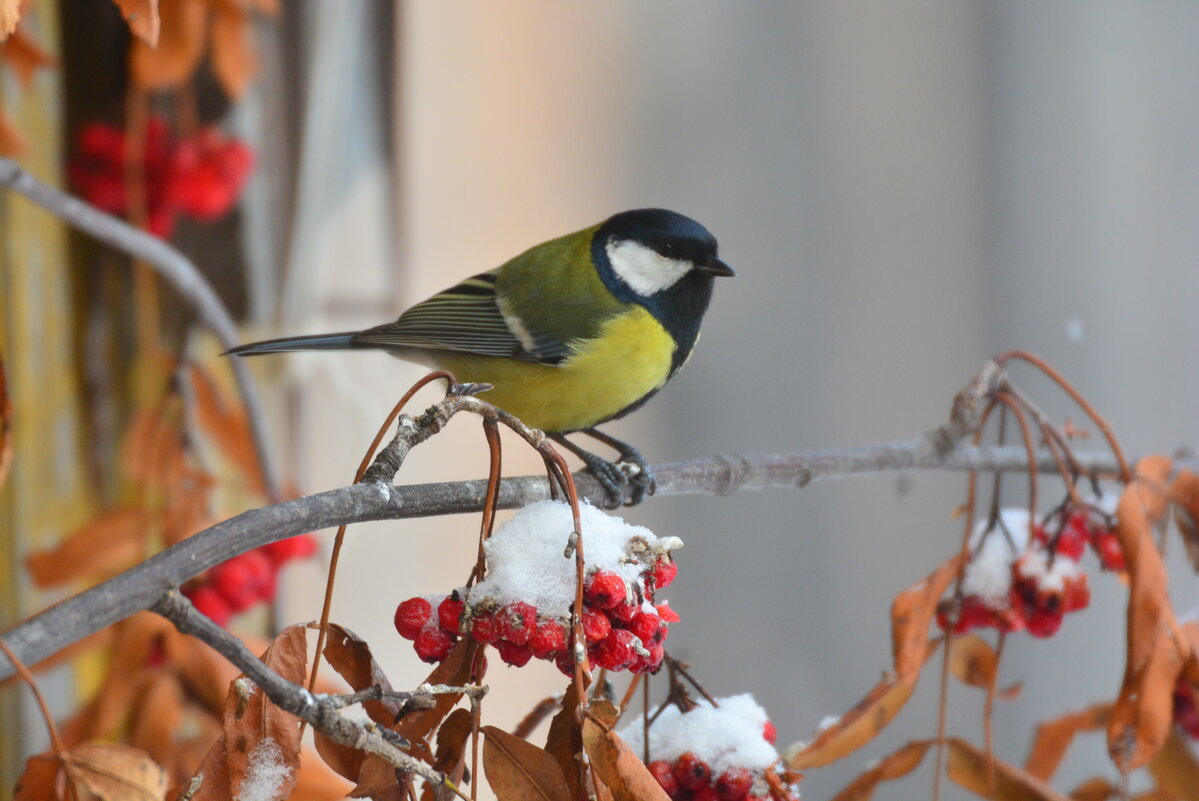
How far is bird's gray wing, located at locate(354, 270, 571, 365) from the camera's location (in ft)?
3.75

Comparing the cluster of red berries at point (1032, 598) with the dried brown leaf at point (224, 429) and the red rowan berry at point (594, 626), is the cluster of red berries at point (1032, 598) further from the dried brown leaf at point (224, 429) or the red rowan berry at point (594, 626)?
the dried brown leaf at point (224, 429)

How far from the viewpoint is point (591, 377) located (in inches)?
44.1

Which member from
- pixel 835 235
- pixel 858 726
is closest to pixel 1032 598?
pixel 858 726

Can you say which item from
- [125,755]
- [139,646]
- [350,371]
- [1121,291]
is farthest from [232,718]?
[1121,291]

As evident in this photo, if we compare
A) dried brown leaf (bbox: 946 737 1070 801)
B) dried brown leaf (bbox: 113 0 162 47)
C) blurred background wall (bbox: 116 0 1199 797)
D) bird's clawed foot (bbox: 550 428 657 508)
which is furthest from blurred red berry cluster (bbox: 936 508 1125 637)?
blurred background wall (bbox: 116 0 1199 797)

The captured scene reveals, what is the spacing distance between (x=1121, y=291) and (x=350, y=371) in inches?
51.4

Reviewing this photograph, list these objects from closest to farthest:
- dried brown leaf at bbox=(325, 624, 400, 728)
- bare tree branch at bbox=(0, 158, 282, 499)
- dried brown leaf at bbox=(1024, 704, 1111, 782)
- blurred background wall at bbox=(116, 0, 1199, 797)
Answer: dried brown leaf at bbox=(325, 624, 400, 728) → bare tree branch at bbox=(0, 158, 282, 499) → dried brown leaf at bbox=(1024, 704, 1111, 782) → blurred background wall at bbox=(116, 0, 1199, 797)

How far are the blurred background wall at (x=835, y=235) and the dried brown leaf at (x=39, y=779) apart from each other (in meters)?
1.08

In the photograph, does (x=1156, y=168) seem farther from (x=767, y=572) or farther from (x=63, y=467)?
(x=63, y=467)

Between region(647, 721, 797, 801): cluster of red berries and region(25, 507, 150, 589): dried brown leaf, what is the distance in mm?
581

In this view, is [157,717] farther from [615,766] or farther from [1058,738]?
[1058,738]

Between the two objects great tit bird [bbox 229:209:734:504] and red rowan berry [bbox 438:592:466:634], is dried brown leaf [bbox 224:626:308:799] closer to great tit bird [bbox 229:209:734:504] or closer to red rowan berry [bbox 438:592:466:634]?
red rowan berry [bbox 438:592:466:634]

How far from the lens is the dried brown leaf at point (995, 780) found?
0.76 meters

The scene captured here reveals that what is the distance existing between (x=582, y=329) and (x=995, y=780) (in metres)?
0.59
